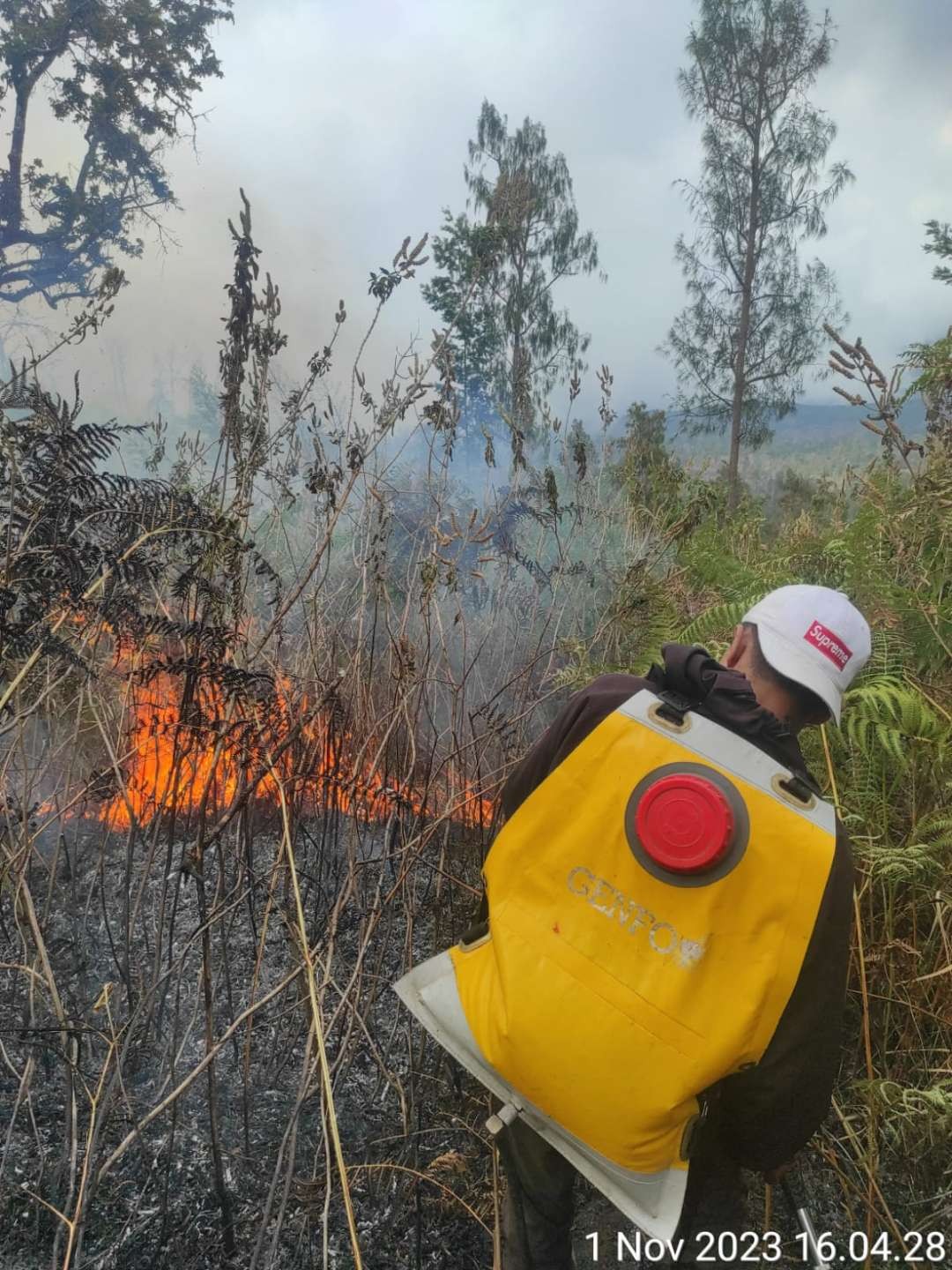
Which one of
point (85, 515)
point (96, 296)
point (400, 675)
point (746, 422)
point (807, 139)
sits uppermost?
point (807, 139)

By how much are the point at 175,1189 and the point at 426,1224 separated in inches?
24.4

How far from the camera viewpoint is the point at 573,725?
3.94ft

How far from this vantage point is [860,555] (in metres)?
2.29

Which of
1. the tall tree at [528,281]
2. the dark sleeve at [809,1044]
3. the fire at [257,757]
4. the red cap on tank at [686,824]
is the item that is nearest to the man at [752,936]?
the dark sleeve at [809,1044]

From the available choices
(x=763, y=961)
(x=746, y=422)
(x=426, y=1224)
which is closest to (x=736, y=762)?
(x=763, y=961)

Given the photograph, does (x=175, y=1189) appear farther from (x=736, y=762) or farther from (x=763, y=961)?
(x=736, y=762)

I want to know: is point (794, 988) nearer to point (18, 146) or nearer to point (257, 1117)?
point (257, 1117)

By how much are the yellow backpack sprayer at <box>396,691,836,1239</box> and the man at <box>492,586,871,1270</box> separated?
Answer: 0.06m

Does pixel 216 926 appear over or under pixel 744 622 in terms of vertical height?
under

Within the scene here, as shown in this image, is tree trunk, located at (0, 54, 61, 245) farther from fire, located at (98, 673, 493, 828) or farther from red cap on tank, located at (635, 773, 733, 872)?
red cap on tank, located at (635, 773, 733, 872)

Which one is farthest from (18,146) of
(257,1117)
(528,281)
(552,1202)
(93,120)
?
(552,1202)

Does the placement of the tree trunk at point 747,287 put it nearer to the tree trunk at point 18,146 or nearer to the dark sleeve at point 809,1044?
the tree trunk at point 18,146

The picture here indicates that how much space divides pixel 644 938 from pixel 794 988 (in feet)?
0.76

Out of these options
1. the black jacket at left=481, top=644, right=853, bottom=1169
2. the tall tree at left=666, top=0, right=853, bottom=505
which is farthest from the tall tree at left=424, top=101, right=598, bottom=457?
the black jacket at left=481, top=644, right=853, bottom=1169
